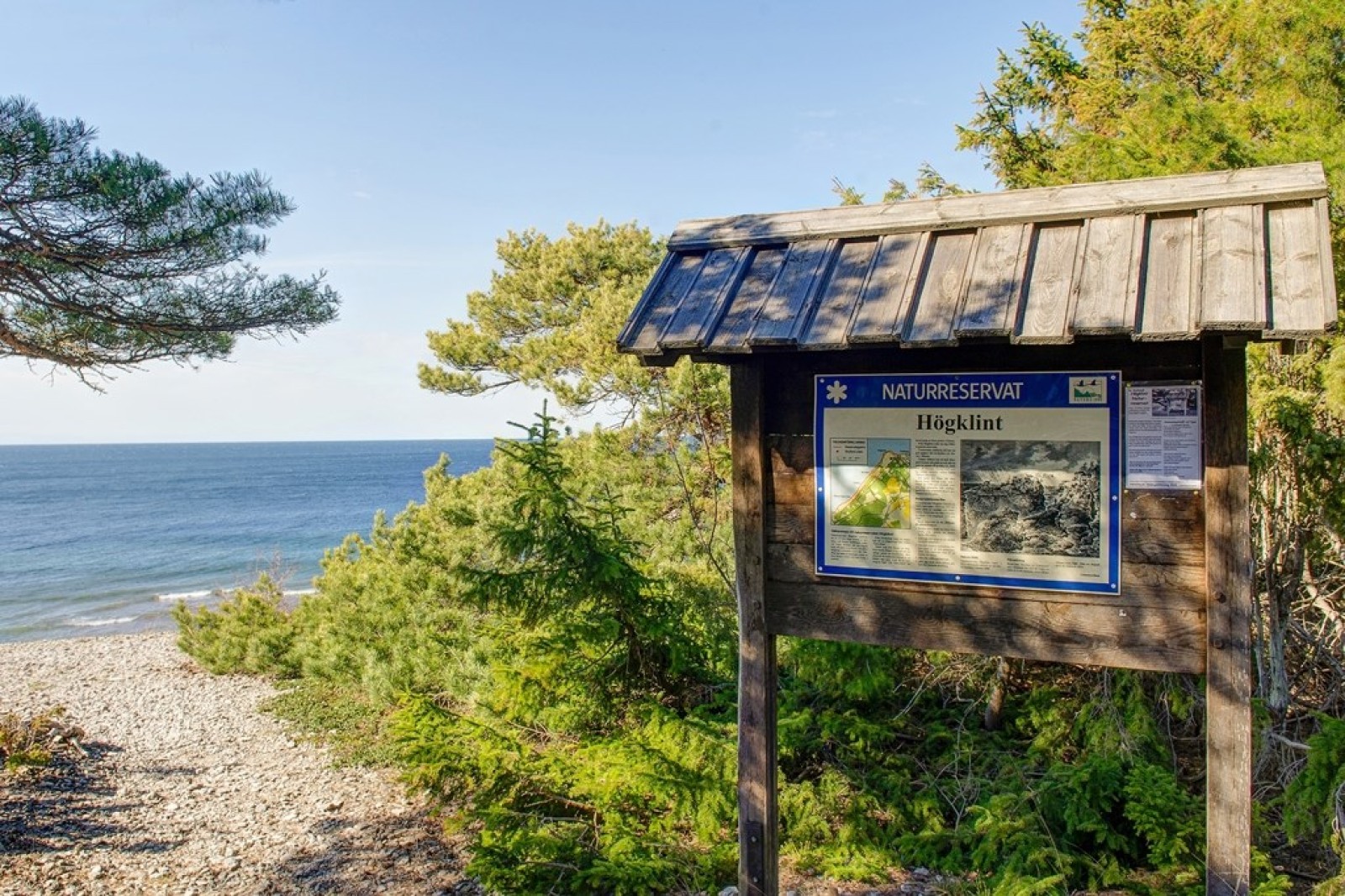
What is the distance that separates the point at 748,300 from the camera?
115 inches

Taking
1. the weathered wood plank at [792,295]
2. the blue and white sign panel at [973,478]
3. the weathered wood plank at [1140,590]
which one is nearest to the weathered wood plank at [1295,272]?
the blue and white sign panel at [973,478]

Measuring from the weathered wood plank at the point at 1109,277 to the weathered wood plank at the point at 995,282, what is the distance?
0.17 metres

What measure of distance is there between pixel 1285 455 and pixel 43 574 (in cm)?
3280

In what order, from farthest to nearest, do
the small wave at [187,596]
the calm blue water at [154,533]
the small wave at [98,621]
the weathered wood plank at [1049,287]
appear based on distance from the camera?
the small wave at [187,596], the calm blue water at [154,533], the small wave at [98,621], the weathered wood plank at [1049,287]

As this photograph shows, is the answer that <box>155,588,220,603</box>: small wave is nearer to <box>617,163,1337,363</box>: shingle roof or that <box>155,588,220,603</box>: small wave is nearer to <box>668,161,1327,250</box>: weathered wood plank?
<box>668,161,1327,250</box>: weathered wood plank

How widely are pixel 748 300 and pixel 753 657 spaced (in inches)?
53.2

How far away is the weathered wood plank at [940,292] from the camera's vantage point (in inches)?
99.0

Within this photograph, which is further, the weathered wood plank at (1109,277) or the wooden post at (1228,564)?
the wooden post at (1228,564)

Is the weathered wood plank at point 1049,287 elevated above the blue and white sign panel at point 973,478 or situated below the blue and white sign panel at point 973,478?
above

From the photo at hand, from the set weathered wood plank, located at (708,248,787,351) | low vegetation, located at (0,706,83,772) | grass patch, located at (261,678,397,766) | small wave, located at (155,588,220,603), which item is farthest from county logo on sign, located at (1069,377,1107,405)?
small wave, located at (155,588,220,603)

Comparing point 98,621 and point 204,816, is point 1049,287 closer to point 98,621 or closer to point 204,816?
point 204,816

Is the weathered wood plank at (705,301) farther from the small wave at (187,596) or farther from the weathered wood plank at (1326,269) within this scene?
the small wave at (187,596)

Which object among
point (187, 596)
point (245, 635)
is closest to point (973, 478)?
point (245, 635)

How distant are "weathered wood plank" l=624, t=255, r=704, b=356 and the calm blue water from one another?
13306 mm
